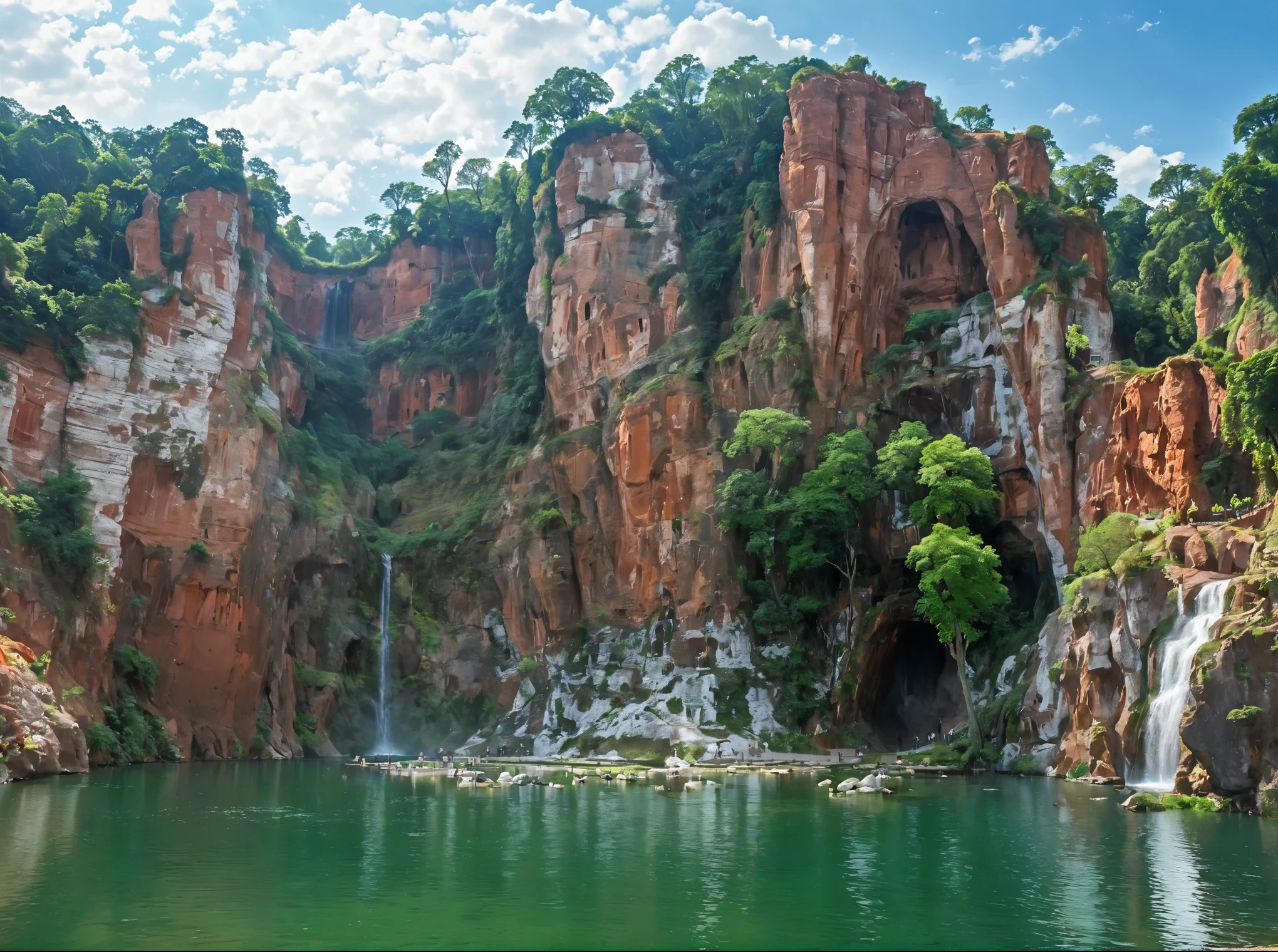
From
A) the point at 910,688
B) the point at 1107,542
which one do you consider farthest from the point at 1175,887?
the point at 910,688

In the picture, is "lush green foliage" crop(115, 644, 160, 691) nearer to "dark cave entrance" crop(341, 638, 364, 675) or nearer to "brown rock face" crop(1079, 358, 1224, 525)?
"dark cave entrance" crop(341, 638, 364, 675)

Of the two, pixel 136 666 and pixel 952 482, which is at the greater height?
pixel 952 482

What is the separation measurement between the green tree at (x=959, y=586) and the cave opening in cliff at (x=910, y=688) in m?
8.40

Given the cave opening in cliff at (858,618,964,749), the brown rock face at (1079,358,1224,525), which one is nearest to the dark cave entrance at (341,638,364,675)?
the cave opening in cliff at (858,618,964,749)

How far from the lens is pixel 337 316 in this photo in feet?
288

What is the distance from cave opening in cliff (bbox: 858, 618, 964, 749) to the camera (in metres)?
51.5

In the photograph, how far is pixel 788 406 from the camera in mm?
55156

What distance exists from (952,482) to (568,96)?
46.1m

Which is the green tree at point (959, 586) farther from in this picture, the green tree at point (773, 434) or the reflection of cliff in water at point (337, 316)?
the reflection of cliff in water at point (337, 316)

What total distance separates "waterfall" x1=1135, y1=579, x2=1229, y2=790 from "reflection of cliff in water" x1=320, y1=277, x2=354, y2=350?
6979 centimetres

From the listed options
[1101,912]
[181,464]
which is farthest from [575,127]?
[1101,912]

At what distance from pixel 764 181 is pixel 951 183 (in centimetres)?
1069

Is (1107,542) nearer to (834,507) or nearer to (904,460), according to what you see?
(904,460)

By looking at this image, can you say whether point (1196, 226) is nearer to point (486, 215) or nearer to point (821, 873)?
point (486, 215)
